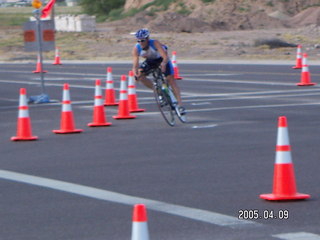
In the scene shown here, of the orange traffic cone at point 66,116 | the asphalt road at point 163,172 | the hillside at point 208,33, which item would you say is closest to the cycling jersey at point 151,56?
the asphalt road at point 163,172

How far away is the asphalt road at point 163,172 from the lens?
8219 mm

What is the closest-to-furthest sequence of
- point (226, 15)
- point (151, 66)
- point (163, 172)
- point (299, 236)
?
point (299, 236) < point (163, 172) < point (151, 66) < point (226, 15)

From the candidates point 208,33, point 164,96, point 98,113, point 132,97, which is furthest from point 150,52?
point 208,33

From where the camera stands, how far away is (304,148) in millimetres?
13070

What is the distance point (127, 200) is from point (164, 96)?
7.16 m

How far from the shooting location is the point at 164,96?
54.3 ft

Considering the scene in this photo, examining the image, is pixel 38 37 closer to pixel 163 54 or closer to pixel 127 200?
pixel 163 54

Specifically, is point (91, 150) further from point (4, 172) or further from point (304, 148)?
point (304, 148)

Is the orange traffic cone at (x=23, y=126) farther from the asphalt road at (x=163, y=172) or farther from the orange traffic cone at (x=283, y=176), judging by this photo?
the orange traffic cone at (x=283, y=176)

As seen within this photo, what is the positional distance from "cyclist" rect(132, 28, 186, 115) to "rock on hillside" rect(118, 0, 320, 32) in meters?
53.1

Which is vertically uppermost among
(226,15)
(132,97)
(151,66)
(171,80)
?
(226,15)

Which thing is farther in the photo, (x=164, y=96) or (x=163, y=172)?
(x=164, y=96)

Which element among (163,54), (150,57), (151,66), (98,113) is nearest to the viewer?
(163,54)

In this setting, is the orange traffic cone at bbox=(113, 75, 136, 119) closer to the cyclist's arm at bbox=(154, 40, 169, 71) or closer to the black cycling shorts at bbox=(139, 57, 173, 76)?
the black cycling shorts at bbox=(139, 57, 173, 76)
